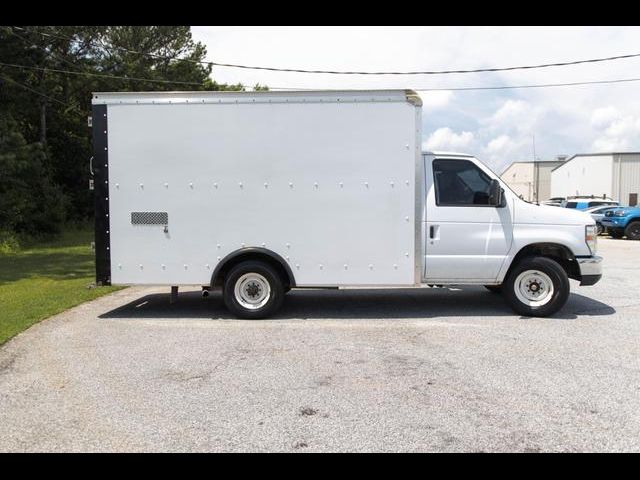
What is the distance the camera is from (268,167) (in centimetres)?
748

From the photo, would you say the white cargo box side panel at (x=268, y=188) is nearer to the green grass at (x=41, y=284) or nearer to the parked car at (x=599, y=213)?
the green grass at (x=41, y=284)

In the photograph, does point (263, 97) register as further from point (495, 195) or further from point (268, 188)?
point (495, 195)

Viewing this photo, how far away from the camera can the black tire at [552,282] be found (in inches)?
300

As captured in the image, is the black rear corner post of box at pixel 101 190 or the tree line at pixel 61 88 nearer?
the black rear corner post of box at pixel 101 190

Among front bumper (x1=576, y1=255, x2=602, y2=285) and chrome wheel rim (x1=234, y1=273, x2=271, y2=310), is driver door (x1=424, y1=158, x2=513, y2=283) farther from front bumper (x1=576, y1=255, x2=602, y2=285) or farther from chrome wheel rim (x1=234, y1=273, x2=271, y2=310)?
chrome wheel rim (x1=234, y1=273, x2=271, y2=310)

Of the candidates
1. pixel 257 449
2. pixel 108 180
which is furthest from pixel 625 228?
pixel 257 449

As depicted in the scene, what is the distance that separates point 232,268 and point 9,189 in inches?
633

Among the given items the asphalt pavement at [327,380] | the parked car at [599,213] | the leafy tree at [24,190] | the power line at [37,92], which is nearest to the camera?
the asphalt pavement at [327,380]

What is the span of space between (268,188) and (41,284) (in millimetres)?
6215

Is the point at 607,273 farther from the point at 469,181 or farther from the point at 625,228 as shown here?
the point at 625,228

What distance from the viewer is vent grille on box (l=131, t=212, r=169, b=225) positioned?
24.7 feet

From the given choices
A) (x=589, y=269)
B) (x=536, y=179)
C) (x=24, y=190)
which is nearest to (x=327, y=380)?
(x=589, y=269)

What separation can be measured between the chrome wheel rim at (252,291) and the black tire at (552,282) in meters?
3.35

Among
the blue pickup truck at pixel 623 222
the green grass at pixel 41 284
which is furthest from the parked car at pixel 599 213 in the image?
the green grass at pixel 41 284
